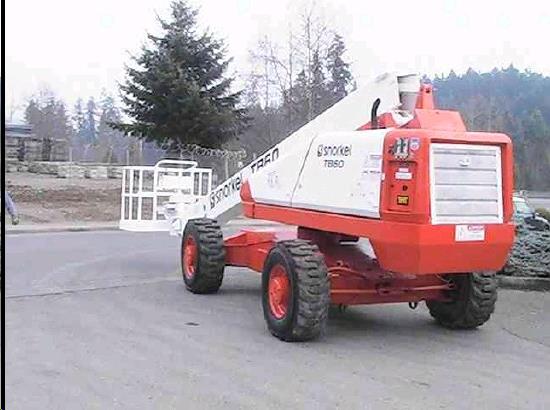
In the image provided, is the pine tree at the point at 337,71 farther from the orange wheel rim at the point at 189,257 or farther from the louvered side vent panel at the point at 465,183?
the louvered side vent panel at the point at 465,183

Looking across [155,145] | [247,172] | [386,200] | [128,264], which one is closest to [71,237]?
[128,264]

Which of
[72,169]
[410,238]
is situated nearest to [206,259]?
[410,238]

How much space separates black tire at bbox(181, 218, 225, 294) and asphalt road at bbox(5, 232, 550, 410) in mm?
209

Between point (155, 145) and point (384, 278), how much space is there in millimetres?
26932

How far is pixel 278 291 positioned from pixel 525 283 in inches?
180

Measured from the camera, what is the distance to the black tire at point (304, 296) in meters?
7.78

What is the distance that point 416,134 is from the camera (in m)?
7.34

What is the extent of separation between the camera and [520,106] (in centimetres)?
6281

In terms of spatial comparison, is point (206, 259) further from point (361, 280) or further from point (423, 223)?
point (423, 223)

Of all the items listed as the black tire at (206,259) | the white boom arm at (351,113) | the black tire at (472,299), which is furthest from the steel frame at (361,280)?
the black tire at (206,259)

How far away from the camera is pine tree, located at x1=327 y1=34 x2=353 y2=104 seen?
4109 cm

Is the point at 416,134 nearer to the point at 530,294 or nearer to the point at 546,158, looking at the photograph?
the point at 530,294

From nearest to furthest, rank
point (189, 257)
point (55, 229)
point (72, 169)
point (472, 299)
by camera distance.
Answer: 1. point (472, 299)
2. point (189, 257)
3. point (55, 229)
4. point (72, 169)

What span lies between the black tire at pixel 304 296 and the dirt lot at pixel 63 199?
15821 mm
